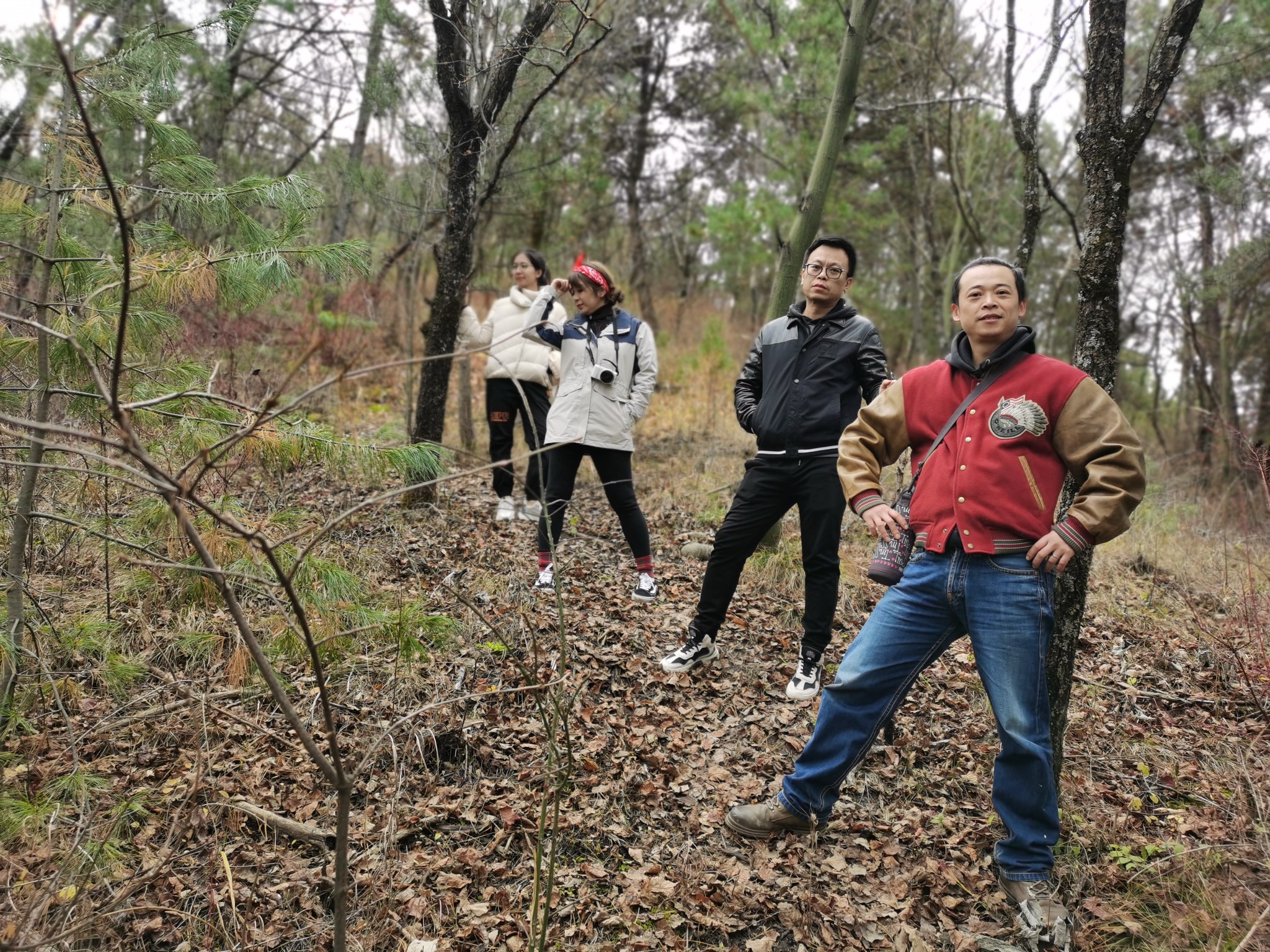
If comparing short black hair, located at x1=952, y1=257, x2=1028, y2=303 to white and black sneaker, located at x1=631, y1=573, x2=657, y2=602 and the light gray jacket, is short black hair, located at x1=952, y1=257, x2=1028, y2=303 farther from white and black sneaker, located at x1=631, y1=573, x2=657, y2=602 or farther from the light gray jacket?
white and black sneaker, located at x1=631, y1=573, x2=657, y2=602

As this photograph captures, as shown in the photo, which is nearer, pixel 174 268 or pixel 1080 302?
pixel 1080 302

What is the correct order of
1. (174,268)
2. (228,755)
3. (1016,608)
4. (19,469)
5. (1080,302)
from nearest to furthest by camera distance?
(1016,608)
(1080,302)
(174,268)
(228,755)
(19,469)

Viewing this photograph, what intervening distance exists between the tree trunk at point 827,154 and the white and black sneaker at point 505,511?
2.59 m

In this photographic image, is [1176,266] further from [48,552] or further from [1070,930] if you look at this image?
[48,552]

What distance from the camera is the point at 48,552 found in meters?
3.98

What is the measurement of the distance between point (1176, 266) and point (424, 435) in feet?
44.7

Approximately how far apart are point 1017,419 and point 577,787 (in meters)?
2.21

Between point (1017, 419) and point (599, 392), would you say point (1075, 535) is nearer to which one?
point (1017, 419)

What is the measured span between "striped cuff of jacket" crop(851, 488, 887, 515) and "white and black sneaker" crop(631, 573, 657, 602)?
7.26 ft

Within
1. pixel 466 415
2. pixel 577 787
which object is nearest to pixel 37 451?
pixel 577 787

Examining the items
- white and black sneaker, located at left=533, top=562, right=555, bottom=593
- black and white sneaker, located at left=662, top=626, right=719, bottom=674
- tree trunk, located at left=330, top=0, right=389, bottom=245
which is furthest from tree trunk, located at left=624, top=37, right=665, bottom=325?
black and white sneaker, located at left=662, top=626, right=719, bottom=674

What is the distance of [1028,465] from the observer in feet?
7.33

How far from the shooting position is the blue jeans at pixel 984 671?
2230 mm

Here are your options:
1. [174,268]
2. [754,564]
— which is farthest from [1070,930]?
[174,268]
